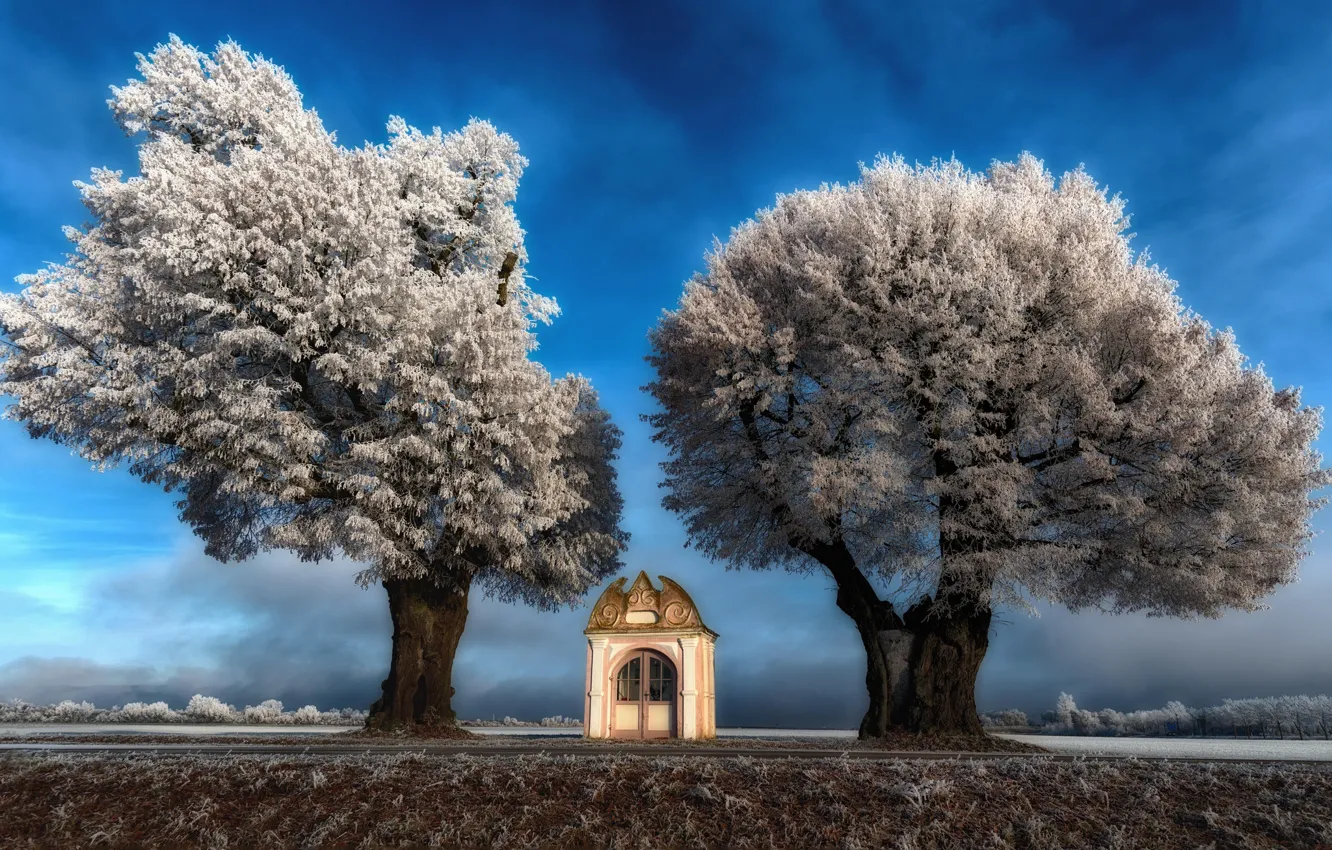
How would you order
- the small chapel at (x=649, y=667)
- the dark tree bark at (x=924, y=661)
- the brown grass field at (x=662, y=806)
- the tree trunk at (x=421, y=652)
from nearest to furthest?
the brown grass field at (x=662, y=806) → the dark tree bark at (x=924, y=661) → the small chapel at (x=649, y=667) → the tree trunk at (x=421, y=652)

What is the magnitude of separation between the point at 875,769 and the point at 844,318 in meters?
12.9

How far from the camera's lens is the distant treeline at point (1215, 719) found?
26562 mm

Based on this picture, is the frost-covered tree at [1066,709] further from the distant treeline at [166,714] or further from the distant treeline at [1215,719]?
the distant treeline at [166,714]

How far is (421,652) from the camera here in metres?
22.7

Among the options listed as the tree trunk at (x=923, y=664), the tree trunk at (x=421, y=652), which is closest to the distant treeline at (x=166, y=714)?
the tree trunk at (x=421, y=652)

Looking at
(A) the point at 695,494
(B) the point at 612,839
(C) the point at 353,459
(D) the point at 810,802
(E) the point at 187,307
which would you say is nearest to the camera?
(B) the point at 612,839

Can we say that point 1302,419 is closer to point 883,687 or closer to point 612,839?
point 883,687

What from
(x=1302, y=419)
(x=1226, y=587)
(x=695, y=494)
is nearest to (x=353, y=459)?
(x=695, y=494)

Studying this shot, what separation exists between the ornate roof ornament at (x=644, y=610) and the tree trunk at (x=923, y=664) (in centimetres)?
436

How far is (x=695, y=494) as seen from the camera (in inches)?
934

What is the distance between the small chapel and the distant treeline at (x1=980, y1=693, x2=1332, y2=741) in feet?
34.7

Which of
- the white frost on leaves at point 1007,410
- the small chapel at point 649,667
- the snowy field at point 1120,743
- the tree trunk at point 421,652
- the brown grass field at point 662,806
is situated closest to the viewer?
the brown grass field at point 662,806

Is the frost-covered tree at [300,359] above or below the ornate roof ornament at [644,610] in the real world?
above

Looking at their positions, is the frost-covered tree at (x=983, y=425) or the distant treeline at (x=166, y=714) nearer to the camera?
the frost-covered tree at (x=983, y=425)
